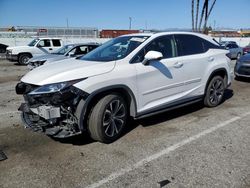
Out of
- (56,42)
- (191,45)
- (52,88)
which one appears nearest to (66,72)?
(52,88)

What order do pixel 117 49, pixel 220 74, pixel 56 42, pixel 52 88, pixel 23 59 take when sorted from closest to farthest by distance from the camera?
pixel 52 88 < pixel 117 49 < pixel 220 74 < pixel 23 59 < pixel 56 42

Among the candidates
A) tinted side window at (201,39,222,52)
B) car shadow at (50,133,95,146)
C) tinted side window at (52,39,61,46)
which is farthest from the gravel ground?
tinted side window at (52,39,61,46)

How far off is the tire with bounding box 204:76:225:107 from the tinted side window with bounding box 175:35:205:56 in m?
0.84

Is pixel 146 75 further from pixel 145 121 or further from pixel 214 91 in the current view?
pixel 214 91

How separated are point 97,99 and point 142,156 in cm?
109

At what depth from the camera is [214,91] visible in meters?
6.43

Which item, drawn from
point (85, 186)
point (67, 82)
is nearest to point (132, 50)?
point (67, 82)

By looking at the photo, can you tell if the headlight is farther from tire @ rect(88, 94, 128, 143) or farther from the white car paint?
tire @ rect(88, 94, 128, 143)

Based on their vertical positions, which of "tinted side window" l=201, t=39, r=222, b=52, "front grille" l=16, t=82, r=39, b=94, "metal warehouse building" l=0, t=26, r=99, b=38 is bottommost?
"front grille" l=16, t=82, r=39, b=94

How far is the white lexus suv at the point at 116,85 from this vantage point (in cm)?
394

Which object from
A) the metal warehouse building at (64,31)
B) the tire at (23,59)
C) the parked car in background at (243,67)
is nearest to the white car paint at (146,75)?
the parked car in background at (243,67)

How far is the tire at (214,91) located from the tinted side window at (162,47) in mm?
1530

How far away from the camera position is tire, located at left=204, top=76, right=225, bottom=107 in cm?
626

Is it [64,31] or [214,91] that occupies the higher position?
[64,31]
